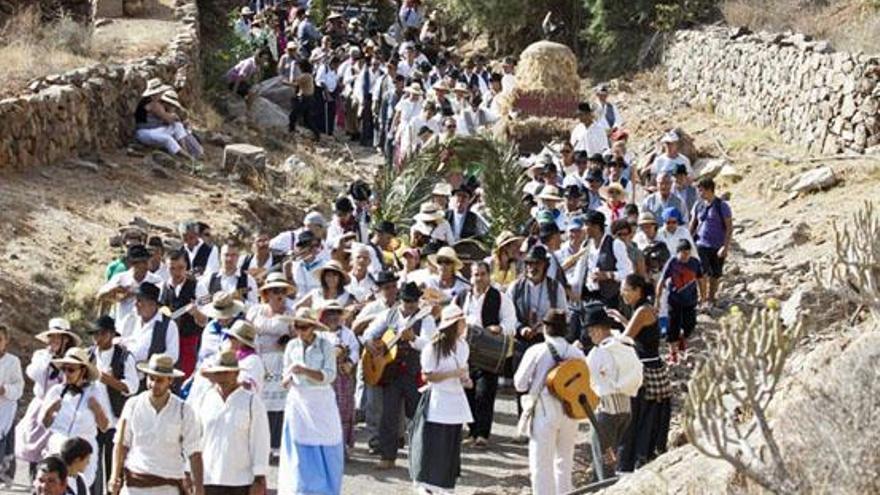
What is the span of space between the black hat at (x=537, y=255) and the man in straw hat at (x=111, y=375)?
3.90 meters

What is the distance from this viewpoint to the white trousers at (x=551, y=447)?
42.9 ft

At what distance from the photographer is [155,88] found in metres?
25.2

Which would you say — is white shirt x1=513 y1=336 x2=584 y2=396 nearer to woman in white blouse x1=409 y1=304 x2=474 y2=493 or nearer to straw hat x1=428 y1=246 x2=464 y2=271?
woman in white blouse x1=409 y1=304 x2=474 y2=493

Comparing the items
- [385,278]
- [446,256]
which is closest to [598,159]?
[446,256]

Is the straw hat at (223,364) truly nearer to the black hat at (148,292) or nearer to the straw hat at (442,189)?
the black hat at (148,292)

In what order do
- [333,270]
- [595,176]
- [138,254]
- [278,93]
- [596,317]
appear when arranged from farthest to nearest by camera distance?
[278,93] < [595,176] < [138,254] < [333,270] < [596,317]

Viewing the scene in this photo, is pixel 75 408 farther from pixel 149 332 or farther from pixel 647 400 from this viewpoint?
Result: pixel 647 400

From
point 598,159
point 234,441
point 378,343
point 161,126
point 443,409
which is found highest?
point 161,126

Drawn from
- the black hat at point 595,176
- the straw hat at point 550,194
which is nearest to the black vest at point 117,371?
the straw hat at point 550,194

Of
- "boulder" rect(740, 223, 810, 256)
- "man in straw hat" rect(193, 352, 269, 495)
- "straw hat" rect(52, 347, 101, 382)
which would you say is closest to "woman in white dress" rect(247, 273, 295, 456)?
"straw hat" rect(52, 347, 101, 382)

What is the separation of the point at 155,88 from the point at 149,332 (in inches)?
469

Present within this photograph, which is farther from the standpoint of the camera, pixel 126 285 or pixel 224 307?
pixel 126 285

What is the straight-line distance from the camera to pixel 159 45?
93.7 feet

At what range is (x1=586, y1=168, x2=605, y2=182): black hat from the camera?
2092 cm
